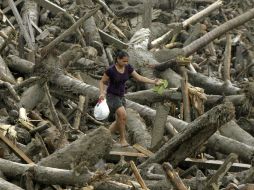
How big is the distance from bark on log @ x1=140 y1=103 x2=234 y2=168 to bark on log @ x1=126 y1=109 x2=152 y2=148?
1307mm

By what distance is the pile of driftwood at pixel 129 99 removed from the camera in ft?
22.1

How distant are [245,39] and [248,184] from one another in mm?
8555

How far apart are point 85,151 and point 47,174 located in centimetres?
51

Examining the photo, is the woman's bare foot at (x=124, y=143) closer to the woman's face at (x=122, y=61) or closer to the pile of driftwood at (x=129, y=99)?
the pile of driftwood at (x=129, y=99)

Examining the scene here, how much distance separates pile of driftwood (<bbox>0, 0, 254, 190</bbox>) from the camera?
6.74 meters

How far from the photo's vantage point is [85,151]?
675cm

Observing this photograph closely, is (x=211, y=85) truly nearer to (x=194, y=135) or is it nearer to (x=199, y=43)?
(x=199, y=43)

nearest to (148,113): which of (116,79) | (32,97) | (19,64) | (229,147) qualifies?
(116,79)

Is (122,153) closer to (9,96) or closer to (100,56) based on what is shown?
(9,96)

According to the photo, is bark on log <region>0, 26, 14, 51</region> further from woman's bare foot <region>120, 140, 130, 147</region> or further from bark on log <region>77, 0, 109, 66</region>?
woman's bare foot <region>120, 140, 130, 147</region>

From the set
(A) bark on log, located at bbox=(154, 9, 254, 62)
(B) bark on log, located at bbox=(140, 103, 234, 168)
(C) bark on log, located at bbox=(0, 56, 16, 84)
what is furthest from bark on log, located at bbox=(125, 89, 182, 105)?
(B) bark on log, located at bbox=(140, 103, 234, 168)

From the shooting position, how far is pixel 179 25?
1367 centimetres

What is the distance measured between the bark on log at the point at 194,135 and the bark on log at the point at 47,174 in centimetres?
126

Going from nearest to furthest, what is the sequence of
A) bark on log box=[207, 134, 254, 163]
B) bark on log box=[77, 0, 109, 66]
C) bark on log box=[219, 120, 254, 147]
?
bark on log box=[207, 134, 254, 163] → bark on log box=[219, 120, 254, 147] → bark on log box=[77, 0, 109, 66]
